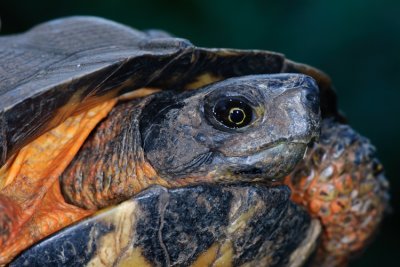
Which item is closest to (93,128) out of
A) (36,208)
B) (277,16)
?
(36,208)

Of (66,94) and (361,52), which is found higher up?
(66,94)

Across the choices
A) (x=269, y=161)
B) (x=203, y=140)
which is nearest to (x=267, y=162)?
(x=269, y=161)

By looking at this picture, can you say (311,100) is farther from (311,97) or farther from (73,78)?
(73,78)

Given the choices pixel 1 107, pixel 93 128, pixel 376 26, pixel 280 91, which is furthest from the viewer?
pixel 376 26

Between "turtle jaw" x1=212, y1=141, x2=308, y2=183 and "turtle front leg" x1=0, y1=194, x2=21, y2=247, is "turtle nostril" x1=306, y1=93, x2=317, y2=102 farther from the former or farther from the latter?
"turtle front leg" x1=0, y1=194, x2=21, y2=247

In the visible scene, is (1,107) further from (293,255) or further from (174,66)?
(293,255)

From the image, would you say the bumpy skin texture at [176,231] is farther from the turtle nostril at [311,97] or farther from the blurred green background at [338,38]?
the blurred green background at [338,38]

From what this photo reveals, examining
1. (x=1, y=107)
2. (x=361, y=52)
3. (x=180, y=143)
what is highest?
(x=1, y=107)
